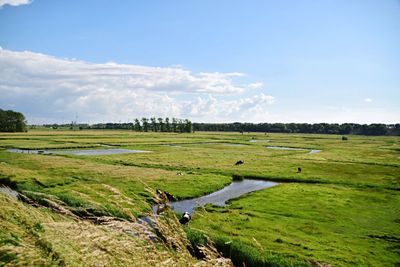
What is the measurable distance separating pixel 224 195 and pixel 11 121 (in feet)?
525

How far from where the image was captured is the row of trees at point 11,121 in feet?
527

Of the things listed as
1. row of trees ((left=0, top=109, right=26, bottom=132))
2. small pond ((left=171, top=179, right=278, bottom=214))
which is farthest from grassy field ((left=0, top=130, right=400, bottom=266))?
row of trees ((left=0, top=109, right=26, bottom=132))

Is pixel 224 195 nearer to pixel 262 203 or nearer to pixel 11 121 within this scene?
pixel 262 203

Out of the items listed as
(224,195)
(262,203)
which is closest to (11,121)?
(224,195)

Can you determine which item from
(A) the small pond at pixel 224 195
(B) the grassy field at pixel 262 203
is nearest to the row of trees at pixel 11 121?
(B) the grassy field at pixel 262 203

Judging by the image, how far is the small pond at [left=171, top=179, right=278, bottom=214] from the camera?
3011 cm

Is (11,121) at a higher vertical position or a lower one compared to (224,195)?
higher

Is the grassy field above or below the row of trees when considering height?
below

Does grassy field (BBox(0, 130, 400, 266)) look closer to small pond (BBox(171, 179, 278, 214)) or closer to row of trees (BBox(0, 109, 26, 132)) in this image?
small pond (BBox(171, 179, 278, 214))

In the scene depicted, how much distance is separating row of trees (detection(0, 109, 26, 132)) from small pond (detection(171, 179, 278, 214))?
152600 millimetres

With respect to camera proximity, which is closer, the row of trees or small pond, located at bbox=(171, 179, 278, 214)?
small pond, located at bbox=(171, 179, 278, 214)

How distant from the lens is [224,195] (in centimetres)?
3553

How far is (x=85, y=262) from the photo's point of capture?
4.85 meters

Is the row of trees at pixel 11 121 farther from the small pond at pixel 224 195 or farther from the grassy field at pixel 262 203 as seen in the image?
the small pond at pixel 224 195
